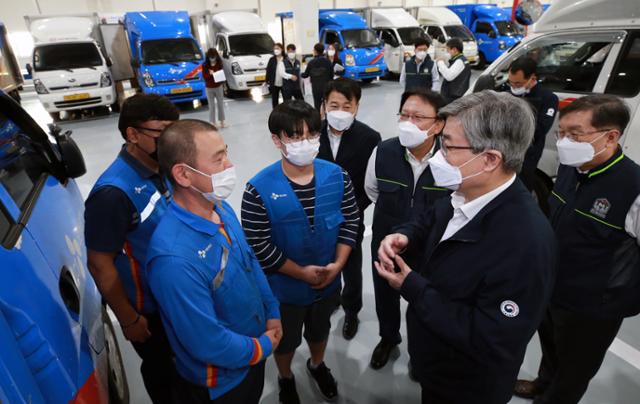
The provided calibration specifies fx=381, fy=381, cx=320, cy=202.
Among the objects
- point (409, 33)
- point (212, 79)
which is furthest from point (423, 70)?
point (409, 33)

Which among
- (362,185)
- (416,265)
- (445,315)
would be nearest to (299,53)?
(362,185)

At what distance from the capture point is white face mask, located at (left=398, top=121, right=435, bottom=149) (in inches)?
79.1

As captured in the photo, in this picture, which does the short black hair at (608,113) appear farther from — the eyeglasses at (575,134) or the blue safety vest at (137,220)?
the blue safety vest at (137,220)

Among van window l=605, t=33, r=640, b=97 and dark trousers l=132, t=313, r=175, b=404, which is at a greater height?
van window l=605, t=33, r=640, b=97

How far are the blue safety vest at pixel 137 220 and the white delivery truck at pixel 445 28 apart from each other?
1352 cm

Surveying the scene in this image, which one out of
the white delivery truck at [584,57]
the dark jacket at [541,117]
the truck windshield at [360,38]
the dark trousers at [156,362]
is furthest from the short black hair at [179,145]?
the truck windshield at [360,38]

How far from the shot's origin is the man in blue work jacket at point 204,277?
1220mm

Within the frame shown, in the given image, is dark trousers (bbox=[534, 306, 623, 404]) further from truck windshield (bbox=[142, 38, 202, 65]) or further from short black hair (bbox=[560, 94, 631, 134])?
truck windshield (bbox=[142, 38, 202, 65])

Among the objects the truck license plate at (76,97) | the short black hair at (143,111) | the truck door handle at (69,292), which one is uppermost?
the short black hair at (143,111)

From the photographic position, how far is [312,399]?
89.2 inches

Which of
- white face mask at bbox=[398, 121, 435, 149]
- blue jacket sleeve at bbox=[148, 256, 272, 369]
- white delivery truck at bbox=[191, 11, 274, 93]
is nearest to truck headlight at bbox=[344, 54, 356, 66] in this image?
white delivery truck at bbox=[191, 11, 274, 93]

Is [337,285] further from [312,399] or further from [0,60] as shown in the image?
[0,60]

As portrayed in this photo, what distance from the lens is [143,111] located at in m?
1.79

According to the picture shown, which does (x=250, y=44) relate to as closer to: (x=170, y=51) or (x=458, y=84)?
(x=170, y=51)
